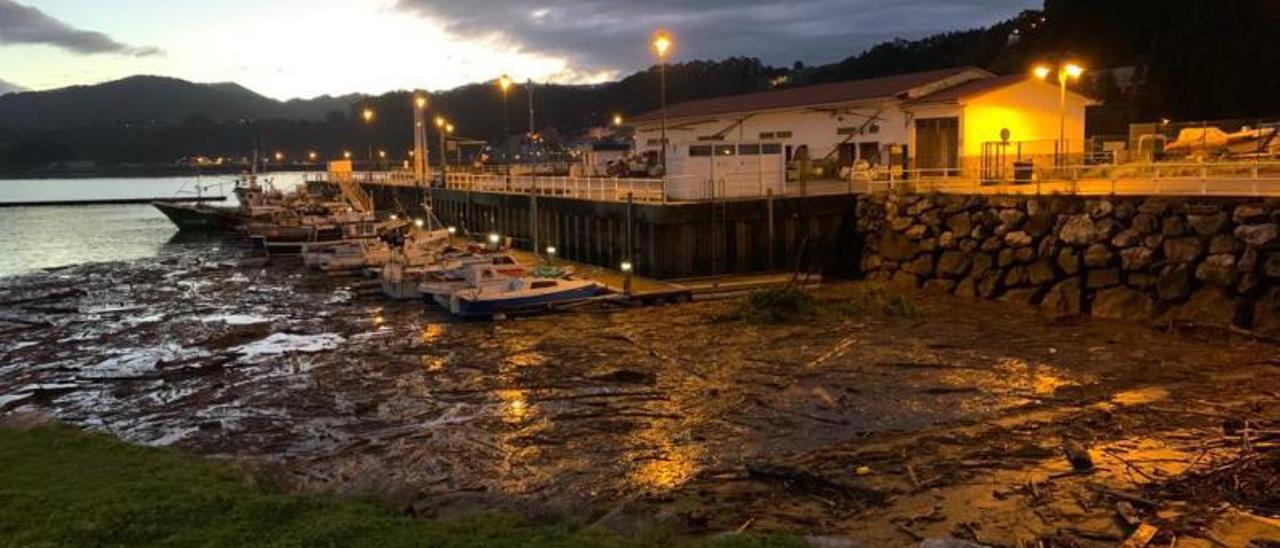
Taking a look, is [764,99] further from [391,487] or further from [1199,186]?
[391,487]

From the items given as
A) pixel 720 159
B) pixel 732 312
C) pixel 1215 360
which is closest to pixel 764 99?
pixel 720 159

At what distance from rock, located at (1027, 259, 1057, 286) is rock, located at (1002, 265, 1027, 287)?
20 centimetres

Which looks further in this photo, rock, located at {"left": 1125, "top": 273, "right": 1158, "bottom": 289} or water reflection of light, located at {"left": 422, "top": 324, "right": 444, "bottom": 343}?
water reflection of light, located at {"left": 422, "top": 324, "right": 444, "bottom": 343}

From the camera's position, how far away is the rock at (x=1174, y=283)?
25344mm

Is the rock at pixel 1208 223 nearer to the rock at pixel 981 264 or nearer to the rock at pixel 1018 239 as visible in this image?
the rock at pixel 1018 239

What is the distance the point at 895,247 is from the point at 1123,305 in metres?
9.41

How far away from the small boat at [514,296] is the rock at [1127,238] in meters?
15.1

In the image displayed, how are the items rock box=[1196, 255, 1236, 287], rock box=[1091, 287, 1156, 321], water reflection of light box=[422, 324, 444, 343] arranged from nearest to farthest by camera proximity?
rock box=[1196, 255, 1236, 287] → rock box=[1091, 287, 1156, 321] → water reflection of light box=[422, 324, 444, 343]

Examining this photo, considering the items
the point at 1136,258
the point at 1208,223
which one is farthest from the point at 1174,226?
the point at 1136,258

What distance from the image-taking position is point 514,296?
30094mm

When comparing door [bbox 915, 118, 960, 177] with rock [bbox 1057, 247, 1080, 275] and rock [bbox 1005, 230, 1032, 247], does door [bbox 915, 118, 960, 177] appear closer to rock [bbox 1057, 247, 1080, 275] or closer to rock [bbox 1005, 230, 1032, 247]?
rock [bbox 1005, 230, 1032, 247]

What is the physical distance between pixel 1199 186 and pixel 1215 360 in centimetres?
726

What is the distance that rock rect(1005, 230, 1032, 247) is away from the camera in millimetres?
29998

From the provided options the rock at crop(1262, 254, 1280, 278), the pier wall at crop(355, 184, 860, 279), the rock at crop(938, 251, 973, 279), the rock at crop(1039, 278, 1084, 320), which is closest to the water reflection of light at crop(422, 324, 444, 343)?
the pier wall at crop(355, 184, 860, 279)
